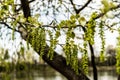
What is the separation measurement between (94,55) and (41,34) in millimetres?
2755

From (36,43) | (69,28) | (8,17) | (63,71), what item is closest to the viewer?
(69,28)

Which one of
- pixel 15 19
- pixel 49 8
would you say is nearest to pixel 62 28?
pixel 15 19

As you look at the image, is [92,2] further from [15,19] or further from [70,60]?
[70,60]

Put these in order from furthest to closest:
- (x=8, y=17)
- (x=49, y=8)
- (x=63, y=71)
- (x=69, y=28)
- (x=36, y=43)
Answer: (x=49, y=8) → (x=63, y=71) → (x=8, y=17) → (x=36, y=43) → (x=69, y=28)

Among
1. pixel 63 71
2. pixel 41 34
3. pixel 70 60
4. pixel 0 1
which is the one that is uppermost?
pixel 0 1

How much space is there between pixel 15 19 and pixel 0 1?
0.49 metres

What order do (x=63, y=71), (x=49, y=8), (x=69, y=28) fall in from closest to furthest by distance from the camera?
(x=69, y=28) < (x=63, y=71) < (x=49, y=8)

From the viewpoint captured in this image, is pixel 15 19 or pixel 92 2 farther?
pixel 92 2

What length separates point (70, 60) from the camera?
13.7 feet

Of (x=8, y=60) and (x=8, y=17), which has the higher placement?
(x=8, y=17)

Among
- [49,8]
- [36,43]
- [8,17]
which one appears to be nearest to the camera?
[36,43]

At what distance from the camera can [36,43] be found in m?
4.47

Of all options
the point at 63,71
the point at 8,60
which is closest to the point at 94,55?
the point at 63,71

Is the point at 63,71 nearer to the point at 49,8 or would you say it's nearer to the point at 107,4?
the point at 49,8
